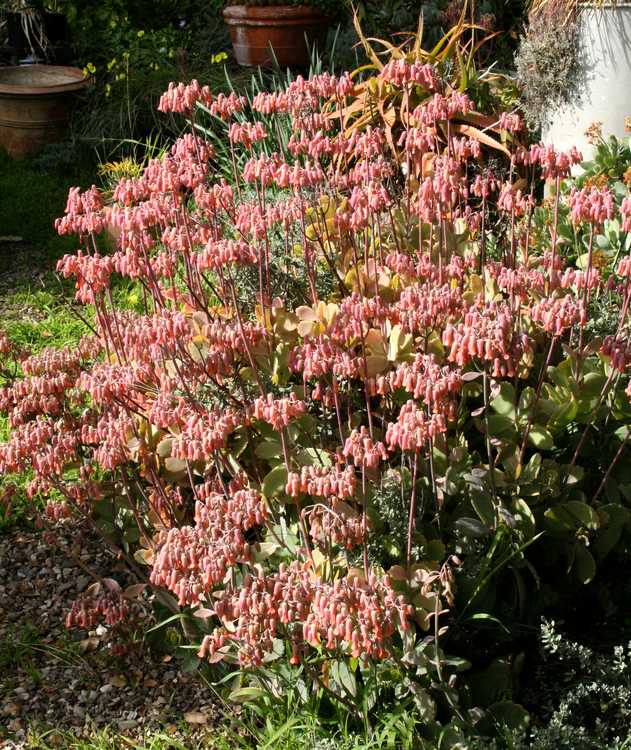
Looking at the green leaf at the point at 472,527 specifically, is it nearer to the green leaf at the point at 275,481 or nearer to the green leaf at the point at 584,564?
the green leaf at the point at 584,564

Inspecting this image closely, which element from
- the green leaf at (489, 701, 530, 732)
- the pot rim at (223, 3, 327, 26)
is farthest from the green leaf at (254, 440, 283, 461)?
the pot rim at (223, 3, 327, 26)

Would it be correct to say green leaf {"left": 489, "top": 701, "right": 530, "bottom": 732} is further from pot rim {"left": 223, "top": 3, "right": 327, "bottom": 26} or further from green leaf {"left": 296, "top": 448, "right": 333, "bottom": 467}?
pot rim {"left": 223, "top": 3, "right": 327, "bottom": 26}

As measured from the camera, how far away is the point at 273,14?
786cm

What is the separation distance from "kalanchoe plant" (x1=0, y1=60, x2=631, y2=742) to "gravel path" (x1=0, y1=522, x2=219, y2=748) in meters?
0.24

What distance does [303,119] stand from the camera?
2.81 metres

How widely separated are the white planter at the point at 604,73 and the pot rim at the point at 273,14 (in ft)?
10.7

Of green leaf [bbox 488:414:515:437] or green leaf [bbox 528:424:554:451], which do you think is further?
green leaf [bbox 488:414:515:437]

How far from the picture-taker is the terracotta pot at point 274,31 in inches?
310

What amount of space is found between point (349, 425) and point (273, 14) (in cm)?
608

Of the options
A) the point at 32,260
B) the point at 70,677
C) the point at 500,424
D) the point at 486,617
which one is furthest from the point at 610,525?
the point at 32,260

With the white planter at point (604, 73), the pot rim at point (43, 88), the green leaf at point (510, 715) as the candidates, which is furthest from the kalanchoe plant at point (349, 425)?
the pot rim at point (43, 88)

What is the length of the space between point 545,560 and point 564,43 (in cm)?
353

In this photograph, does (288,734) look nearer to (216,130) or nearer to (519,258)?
(519,258)

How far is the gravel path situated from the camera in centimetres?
265
